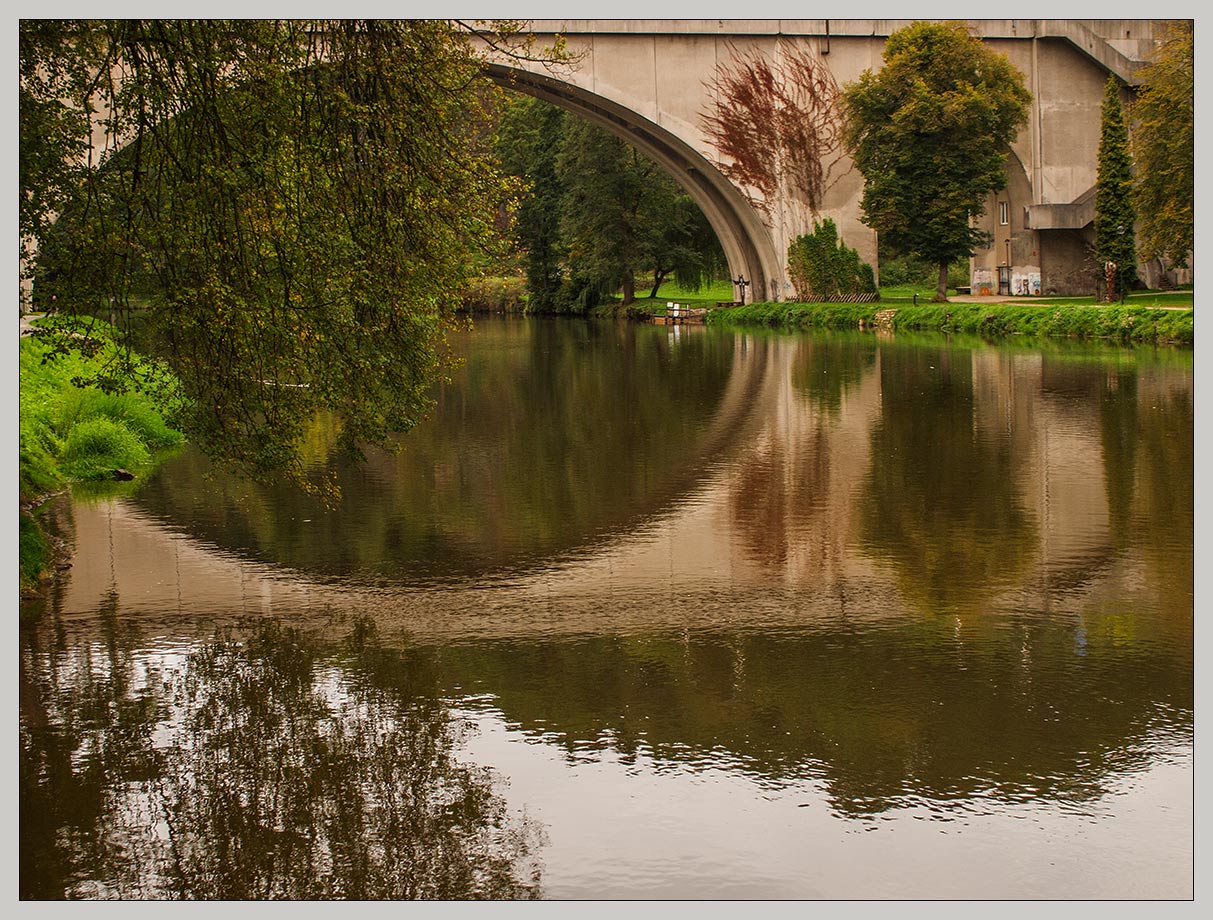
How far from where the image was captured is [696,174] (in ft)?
174

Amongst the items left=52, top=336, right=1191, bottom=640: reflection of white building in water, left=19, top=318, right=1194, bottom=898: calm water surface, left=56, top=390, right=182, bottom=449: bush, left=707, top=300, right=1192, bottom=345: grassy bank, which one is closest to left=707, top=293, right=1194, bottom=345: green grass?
left=707, top=300, right=1192, bottom=345: grassy bank

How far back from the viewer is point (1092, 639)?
30.3 ft

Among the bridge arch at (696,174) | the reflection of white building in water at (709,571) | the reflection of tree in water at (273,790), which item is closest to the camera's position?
the reflection of tree in water at (273,790)

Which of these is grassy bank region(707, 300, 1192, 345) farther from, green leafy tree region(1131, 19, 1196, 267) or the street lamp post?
green leafy tree region(1131, 19, 1196, 267)

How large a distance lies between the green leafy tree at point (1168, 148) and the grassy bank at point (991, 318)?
7.06ft

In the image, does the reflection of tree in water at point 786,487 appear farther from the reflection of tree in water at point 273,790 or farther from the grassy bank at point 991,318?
the grassy bank at point 991,318

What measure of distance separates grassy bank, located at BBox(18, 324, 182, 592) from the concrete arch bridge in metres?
28.6

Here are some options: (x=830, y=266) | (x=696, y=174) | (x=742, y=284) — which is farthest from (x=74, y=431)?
(x=742, y=284)

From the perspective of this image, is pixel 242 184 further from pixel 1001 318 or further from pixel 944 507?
pixel 1001 318

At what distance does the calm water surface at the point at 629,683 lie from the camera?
6.12 metres

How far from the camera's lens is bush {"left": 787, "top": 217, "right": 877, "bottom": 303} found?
5247cm

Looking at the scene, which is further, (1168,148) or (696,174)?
(696,174)

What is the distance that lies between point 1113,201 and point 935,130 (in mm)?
6070

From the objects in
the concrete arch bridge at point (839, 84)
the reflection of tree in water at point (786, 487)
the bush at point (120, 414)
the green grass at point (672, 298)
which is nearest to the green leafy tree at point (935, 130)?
the concrete arch bridge at point (839, 84)
